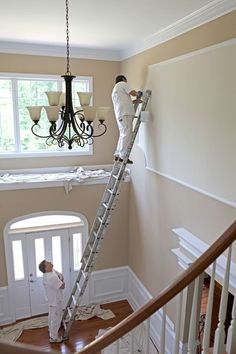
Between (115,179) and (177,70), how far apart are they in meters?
1.95

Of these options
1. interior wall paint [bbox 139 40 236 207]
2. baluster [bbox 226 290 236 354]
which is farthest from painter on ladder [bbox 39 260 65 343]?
baluster [bbox 226 290 236 354]

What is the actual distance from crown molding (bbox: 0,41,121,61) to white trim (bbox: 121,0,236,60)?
77cm

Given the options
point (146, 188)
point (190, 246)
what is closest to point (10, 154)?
point (146, 188)

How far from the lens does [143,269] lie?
18.5 ft

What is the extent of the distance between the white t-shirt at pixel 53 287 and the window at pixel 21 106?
2185mm

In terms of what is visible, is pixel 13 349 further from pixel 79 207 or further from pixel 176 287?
pixel 79 207

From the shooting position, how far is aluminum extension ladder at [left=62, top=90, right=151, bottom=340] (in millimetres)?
4824

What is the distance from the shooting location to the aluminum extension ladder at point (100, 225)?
4824 millimetres

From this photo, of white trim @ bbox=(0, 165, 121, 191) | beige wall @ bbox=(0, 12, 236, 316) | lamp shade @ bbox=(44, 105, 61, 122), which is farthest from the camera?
white trim @ bbox=(0, 165, 121, 191)

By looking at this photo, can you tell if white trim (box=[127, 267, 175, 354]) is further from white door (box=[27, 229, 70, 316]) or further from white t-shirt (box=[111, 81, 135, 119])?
white t-shirt (box=[111, 81, 135, 119])

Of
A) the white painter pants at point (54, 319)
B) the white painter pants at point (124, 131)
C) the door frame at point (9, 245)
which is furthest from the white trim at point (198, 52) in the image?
the white painter pants at point (54, 319)

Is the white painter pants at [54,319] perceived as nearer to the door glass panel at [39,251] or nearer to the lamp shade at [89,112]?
the door glass panel at [39,251]

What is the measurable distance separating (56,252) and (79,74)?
335cm

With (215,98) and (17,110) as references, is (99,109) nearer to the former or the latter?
(215,98)
